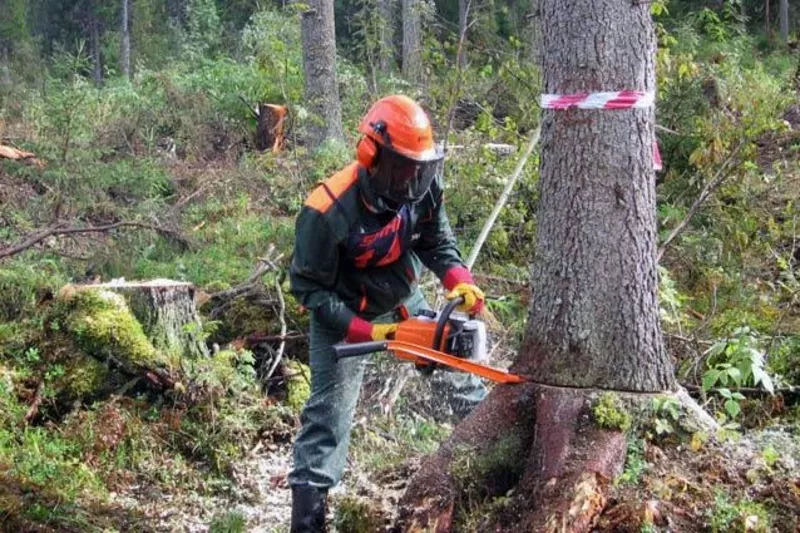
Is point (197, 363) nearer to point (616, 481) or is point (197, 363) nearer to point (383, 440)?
point (383, 440)

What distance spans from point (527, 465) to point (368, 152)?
1471mm

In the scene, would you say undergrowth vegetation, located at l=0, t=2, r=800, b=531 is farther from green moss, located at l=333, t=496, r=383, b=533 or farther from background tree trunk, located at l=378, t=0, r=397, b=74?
background tree trunk, located at l=378, t=0, r=397, b=74

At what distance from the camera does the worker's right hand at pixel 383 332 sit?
3.59 m

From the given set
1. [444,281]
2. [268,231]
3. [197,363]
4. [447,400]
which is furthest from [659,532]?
[268,231]

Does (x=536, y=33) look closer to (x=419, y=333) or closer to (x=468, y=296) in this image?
(x=468, y=296)

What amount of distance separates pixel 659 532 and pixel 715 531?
21 cm

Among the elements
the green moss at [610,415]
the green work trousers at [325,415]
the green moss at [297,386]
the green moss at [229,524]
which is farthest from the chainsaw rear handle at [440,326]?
the green moss at [297,386]

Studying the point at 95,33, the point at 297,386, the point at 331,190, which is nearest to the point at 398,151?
the point at 331,190

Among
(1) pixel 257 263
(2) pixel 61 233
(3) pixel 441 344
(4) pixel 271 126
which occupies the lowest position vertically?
(1) pixel 257 263

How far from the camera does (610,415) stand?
340 cm

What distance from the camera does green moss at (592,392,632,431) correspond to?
3393 mm

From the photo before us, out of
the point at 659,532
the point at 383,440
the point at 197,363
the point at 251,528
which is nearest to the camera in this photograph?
the point at 659,532

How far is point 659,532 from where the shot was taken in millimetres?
3121

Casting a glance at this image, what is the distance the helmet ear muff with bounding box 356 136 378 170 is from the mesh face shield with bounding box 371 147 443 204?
0.03 metres
